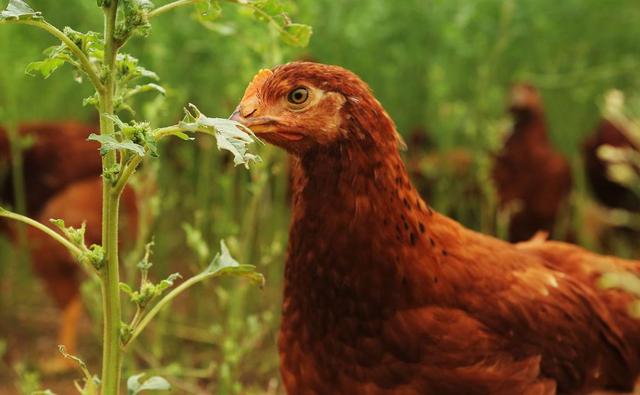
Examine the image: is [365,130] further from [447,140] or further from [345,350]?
[447,140]

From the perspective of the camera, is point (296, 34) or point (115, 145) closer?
point (115, 145)

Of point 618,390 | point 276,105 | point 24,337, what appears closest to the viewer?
point 276,105

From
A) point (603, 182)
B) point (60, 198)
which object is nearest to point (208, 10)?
point (60, 198)

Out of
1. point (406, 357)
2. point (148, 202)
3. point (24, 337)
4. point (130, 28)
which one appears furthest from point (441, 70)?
point (130, 28)

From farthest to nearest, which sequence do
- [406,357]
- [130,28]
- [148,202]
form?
1. [148,202]
2. [406,357]
3. [130,28]

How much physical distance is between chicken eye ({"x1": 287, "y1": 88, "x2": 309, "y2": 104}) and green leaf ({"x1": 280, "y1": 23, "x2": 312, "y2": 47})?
7.6 inches

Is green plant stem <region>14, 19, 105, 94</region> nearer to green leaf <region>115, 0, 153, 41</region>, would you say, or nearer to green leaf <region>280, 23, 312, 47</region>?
green leaf <region>115, 0, 153, 41</region>

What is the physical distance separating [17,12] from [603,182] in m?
5.01

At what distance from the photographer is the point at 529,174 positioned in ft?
16.0

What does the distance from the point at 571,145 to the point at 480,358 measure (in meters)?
4.72

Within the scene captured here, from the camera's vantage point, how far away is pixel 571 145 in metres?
6.35

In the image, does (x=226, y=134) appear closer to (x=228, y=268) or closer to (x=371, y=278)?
(x=228, y=268)

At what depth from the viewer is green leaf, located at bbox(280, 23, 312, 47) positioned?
152 cm

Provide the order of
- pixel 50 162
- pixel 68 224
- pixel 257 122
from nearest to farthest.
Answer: pixel 257 122
pixel 68 224
pixel 50 162
